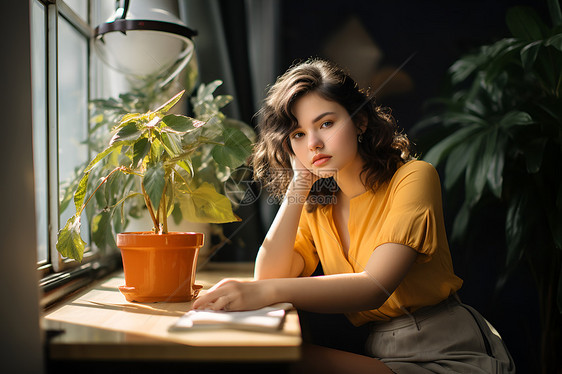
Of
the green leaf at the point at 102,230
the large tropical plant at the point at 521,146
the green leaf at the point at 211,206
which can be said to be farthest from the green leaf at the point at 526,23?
the green leaf at the point at 102,230

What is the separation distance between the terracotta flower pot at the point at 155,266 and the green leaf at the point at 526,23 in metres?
1.28

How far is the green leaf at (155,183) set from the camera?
2.41 ft

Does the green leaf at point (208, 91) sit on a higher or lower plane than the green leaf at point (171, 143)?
higher

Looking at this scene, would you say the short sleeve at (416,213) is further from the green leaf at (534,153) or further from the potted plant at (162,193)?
the green leaf at (534,153)

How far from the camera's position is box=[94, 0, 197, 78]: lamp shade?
1.00m

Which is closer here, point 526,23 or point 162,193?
point 162,193

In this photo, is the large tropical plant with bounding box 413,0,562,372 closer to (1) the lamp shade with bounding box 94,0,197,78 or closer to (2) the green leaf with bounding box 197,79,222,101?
(2) the green leaf with bounding box 197,79,222,101

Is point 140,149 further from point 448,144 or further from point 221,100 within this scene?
point 448,144

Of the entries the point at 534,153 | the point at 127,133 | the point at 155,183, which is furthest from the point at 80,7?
the point at 534,153

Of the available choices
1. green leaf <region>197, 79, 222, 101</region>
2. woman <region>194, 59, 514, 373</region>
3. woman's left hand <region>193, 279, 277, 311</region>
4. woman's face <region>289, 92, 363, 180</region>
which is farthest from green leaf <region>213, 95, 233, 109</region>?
woman's left hand <region>193, 279, 277, 311</region>

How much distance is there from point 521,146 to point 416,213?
2.61ft

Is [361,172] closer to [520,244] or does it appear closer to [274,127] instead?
[274,127]

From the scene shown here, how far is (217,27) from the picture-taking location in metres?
1.65

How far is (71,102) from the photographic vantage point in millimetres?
1268
